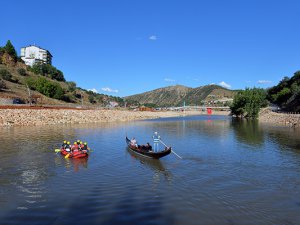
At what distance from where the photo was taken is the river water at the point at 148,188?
49.7 ft

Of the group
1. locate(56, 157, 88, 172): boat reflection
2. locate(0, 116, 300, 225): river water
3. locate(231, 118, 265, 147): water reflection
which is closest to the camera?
locate(0, 116, 300, 225): river water

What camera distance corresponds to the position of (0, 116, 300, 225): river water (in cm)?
1516

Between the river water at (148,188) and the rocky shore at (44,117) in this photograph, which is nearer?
the river water at (148,188)

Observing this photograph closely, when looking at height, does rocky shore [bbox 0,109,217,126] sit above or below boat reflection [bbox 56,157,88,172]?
above

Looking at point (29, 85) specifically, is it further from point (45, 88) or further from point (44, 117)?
point (44, 117)

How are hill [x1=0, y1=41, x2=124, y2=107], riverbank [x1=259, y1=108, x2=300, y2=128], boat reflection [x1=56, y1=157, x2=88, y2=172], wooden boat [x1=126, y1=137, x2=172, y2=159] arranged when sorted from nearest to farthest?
boat reflection [x1=56, y1=157, x2=88, y2=172] → wooden boat [x1=126, y1=137, x2=172, y2=159] → riverbank [x1=259, y1=108, x2=300, y2=128] → hill [x1=0, y1=41, x2=124, y2=107]

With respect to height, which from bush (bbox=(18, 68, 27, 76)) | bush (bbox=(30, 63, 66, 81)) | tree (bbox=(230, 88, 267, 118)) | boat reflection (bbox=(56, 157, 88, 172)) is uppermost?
bush (bbox=(30, 63, 66, 81))

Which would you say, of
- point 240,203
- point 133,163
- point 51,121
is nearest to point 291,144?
point 133,163

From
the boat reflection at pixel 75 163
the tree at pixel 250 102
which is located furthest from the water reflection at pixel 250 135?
the tree at pixel 250 102

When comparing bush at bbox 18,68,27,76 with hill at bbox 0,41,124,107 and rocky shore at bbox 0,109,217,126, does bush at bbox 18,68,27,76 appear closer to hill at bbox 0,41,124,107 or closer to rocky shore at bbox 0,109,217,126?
hill at bbox 0,41,124,107

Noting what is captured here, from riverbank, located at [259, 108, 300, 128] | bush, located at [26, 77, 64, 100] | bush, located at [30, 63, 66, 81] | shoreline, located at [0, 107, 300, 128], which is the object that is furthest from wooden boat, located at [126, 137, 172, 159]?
bush, located at [30, 63, 66, 81]

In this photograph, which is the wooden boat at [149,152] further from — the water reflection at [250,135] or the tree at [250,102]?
the tree at [250,102]

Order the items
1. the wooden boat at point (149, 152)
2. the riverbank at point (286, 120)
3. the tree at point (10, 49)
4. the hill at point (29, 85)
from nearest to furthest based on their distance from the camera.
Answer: the wooden boat at point (149, 152) < the riverbank at point (286, 120) < the hill at point (29, 85) < the tree at point (10, 49)

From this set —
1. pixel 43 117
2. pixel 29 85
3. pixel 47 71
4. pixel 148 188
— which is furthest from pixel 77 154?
pixel 47 71
